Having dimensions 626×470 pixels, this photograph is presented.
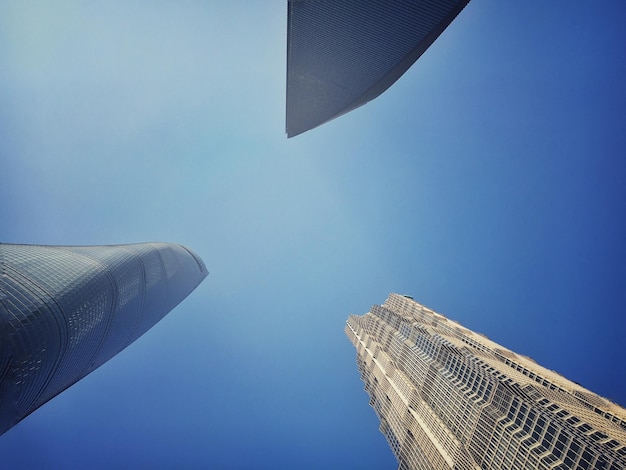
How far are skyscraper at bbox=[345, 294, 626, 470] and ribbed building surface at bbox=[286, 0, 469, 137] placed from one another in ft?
289

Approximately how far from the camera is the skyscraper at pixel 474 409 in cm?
5434

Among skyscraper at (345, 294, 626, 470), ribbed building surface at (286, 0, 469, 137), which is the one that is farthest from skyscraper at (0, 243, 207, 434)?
skyscraper at (345, 294, 626, 470)

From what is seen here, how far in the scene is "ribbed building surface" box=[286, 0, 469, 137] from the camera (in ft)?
232

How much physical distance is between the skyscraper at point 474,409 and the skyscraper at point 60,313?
99034mm

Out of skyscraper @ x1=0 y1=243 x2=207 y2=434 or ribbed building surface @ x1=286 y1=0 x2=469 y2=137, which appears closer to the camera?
skyscraper @ x1=0 y1=243 x2=207 y2=434

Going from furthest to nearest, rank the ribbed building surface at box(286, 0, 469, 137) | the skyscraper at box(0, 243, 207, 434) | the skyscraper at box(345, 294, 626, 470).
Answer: the ribbed building surface at box(286, 0, 469, 137) < the skyscraper at box(0, 243, 207, 434) < the skyscraper at box(345, 294, 626, 470)

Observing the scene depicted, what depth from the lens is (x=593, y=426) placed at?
2135 inches

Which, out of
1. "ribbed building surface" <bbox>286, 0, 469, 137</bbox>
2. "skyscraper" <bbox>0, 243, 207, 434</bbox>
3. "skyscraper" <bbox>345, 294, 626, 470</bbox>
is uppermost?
"ribbed building surface" <bbox>286, 0, 469, 137</bbox>

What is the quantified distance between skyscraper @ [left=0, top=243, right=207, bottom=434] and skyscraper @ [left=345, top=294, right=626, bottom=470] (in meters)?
99.0

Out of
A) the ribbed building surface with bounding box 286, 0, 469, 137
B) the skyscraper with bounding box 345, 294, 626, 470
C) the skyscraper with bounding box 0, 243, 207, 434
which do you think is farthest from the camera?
the ribbed building surface with bounding box 286, 0, 469, 137

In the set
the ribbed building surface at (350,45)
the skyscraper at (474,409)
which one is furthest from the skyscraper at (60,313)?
the skyscraper at (474,409)

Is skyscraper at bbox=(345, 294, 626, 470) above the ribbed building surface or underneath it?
underneath

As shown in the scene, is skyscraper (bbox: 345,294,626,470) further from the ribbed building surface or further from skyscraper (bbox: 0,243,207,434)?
skyscraper (bbox: 0,243,207,434)

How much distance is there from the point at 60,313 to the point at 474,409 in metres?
103
